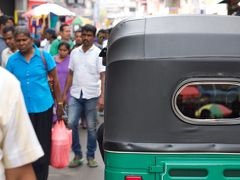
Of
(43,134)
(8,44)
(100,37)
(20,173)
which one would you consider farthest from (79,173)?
(100,37)

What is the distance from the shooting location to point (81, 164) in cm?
670

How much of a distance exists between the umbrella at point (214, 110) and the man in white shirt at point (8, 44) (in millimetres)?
3566

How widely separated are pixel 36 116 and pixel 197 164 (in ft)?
7.02

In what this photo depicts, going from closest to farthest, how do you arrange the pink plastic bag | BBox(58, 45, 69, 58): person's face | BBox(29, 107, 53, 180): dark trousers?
BBox(29, 107, 53, 180): dark trousers → the pink plastic bag → BBox(58, 45, 69, 58): person's face

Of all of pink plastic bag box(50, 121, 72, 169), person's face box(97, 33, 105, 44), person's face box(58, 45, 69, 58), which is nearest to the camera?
pink plastic bag box(50, 121, 72, 169)

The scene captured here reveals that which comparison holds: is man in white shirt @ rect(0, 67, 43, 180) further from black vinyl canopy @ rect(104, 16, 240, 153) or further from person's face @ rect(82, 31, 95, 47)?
person's face @ rect(82, 31, 95, 47)

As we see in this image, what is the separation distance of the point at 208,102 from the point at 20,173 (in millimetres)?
1569

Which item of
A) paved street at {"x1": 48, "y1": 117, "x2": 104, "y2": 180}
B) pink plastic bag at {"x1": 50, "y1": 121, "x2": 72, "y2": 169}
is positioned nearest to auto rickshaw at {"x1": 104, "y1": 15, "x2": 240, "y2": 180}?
pink plastic bag at {"x1": 50, "y1": 121, "x2": 72, "y2": 169}

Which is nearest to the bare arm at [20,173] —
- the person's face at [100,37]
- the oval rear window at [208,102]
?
the oval rear window at [208,102]

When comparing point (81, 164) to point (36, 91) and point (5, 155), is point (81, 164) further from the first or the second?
point (5, 155)

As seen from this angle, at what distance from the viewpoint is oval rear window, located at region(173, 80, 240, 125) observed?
3303 millimetres

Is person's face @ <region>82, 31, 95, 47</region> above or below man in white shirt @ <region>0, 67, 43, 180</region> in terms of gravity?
above

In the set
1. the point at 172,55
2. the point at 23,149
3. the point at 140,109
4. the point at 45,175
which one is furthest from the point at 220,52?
the point at 45,175

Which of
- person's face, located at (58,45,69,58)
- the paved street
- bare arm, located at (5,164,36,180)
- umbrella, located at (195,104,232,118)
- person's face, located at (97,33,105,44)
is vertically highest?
person's face, located at (97,33,105,44)
